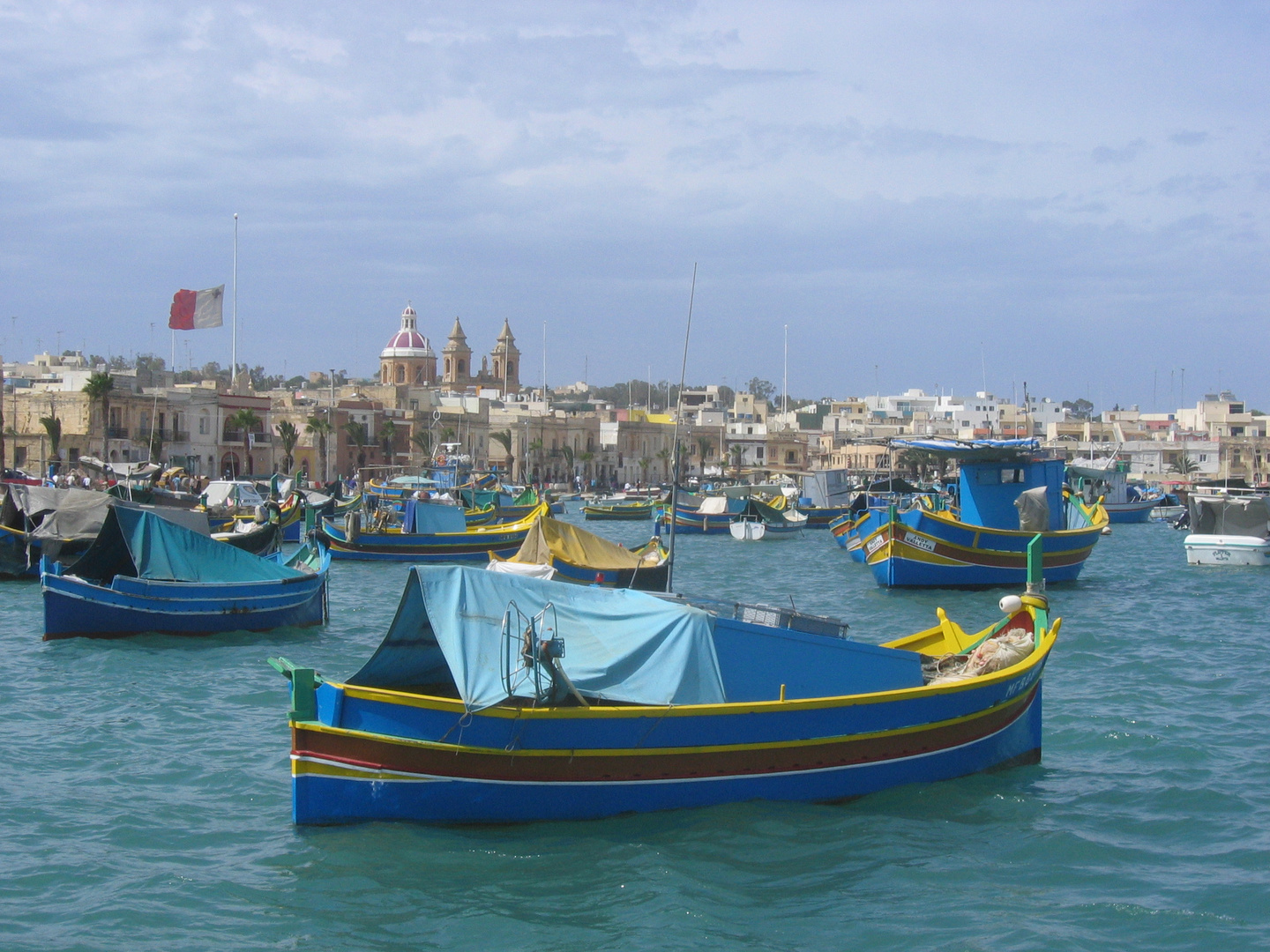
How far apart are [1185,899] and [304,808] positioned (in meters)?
7.31

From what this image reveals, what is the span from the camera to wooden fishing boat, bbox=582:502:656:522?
2926 inches

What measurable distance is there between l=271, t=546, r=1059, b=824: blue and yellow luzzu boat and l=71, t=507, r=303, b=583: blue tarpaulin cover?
11354mm

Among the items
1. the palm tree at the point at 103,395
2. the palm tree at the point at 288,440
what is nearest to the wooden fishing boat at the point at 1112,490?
the palm tree at the point at 288,440

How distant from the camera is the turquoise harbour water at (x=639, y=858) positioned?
380 inches

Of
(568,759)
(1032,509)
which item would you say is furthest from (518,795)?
(1032,509)

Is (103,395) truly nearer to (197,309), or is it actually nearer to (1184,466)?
(197,309)

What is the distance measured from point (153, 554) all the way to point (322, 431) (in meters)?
67.5

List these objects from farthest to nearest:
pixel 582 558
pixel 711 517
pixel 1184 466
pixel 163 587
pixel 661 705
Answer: pixel 1184 466 < pixel 711 517 < pixel 582 558 < pixel 163 587 < pixel 661 705

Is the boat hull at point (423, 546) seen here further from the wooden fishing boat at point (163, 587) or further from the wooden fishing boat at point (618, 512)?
the wooden fishing boat at point (618, 512)

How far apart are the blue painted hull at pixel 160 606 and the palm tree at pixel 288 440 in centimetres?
6209

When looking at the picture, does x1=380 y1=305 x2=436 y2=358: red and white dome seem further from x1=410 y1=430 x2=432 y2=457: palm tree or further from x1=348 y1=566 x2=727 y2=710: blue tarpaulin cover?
x1=348 y1=566 x2=727 y2=710: blue tarpaulin cover

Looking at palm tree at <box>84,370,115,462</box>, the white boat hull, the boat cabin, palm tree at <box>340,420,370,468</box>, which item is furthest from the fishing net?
palm tree at <box>340,420,370,468</box>

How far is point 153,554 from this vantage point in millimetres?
21938

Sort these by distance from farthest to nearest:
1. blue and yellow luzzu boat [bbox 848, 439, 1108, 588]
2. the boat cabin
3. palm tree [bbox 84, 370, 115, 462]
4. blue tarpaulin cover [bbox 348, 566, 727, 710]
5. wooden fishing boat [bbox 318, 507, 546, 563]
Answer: palm tree [bbox 84, 370, 115, 462]
wooden fishing boat [bbox 318, 507, 546, 563]
the boat cabin
blue and yellow luzzu boat [bbox 848, 439, 1108, 588]
blue tarpaulin cover [bbox 348, 566, 727, 710]
